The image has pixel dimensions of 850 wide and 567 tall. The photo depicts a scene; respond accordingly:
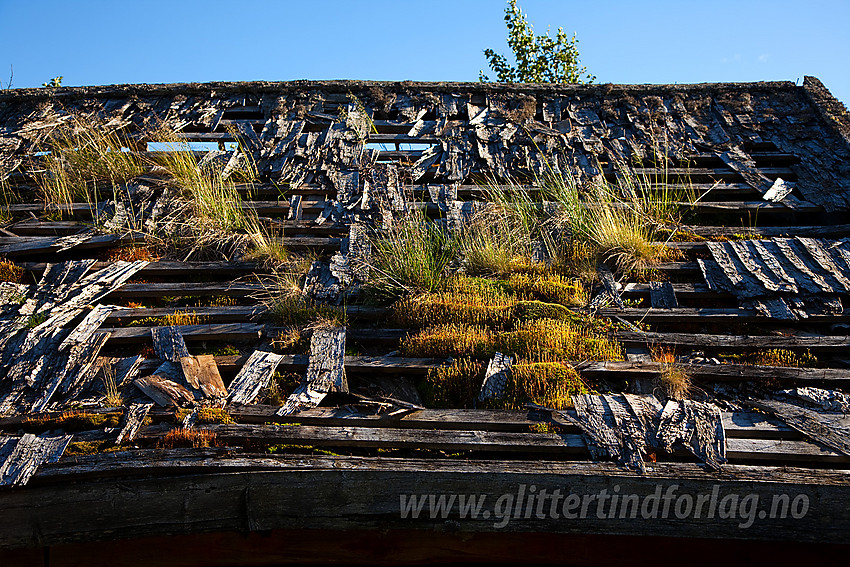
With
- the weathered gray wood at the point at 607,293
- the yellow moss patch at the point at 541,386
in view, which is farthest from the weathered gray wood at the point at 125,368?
the weathered gray wood at the point at 607,293

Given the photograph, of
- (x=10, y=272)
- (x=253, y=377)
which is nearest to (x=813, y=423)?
(x=253, y=377)

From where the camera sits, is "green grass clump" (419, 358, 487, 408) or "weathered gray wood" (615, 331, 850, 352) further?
"weathered gray wood" (615, 331, 850, 352)

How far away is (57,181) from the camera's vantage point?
588cm

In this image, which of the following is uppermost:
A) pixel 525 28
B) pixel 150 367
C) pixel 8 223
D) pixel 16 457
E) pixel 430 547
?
pixel 525 28

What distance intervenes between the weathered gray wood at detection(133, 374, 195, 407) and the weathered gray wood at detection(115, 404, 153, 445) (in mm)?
89

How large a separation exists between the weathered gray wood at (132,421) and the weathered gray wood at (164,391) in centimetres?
9

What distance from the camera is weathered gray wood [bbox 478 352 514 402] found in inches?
139

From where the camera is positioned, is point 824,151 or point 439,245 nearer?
point 439,245

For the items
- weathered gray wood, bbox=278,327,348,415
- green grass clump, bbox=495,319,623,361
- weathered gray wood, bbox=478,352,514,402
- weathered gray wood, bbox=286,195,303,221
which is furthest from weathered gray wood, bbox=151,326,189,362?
green grass clump, bbox=495,319,623,361

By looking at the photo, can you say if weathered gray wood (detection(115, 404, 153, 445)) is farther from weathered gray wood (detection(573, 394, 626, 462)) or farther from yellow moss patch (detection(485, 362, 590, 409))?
weathered gray wood (detection(573, 394, 626, 462))

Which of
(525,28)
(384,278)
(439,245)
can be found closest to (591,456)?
(384,278)

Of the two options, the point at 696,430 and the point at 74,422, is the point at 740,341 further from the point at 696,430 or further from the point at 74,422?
the point at 74,422

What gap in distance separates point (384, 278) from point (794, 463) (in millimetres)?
2900

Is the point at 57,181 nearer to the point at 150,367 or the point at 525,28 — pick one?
the point at 150,367
